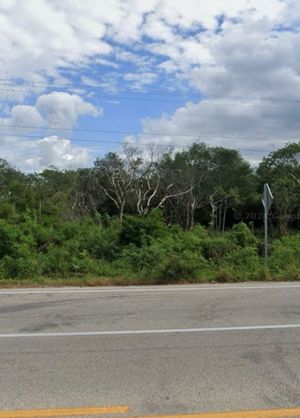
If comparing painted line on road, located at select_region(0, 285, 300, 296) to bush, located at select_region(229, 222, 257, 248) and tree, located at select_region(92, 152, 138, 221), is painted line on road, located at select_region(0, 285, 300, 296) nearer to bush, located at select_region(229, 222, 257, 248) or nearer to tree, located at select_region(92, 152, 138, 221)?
bush, located at select_region(229, 222, 257, 248)

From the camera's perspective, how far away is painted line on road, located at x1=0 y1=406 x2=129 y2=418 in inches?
169

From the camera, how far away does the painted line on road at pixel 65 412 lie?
428 cm

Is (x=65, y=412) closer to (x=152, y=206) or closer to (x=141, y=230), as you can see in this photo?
(x=141, y=230)

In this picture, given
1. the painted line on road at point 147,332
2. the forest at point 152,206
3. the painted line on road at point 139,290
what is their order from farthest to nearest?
the forest at point 152,206 → the painted line on road at point 139,290 → the painted line on road at point 147,332

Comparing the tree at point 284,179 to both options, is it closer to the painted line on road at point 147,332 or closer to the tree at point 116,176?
the tree at point 116,176

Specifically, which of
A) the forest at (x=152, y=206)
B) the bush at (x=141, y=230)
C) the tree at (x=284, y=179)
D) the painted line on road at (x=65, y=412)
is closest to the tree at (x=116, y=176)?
the forest at (x=152, y=206)

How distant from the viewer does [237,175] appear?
269 feet

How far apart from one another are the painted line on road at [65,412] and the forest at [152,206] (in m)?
11.7

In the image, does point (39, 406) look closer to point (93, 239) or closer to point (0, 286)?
point (0, 286)

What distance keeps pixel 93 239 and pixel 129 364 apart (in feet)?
53.5

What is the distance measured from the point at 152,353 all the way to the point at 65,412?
2025 millimetres

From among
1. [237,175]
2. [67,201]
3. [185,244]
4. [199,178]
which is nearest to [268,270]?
[185,244]

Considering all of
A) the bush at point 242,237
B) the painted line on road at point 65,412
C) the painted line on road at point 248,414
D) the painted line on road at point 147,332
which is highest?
the painted line on road at point 248,414

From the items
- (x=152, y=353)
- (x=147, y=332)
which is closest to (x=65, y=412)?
(x=152, y=353)
